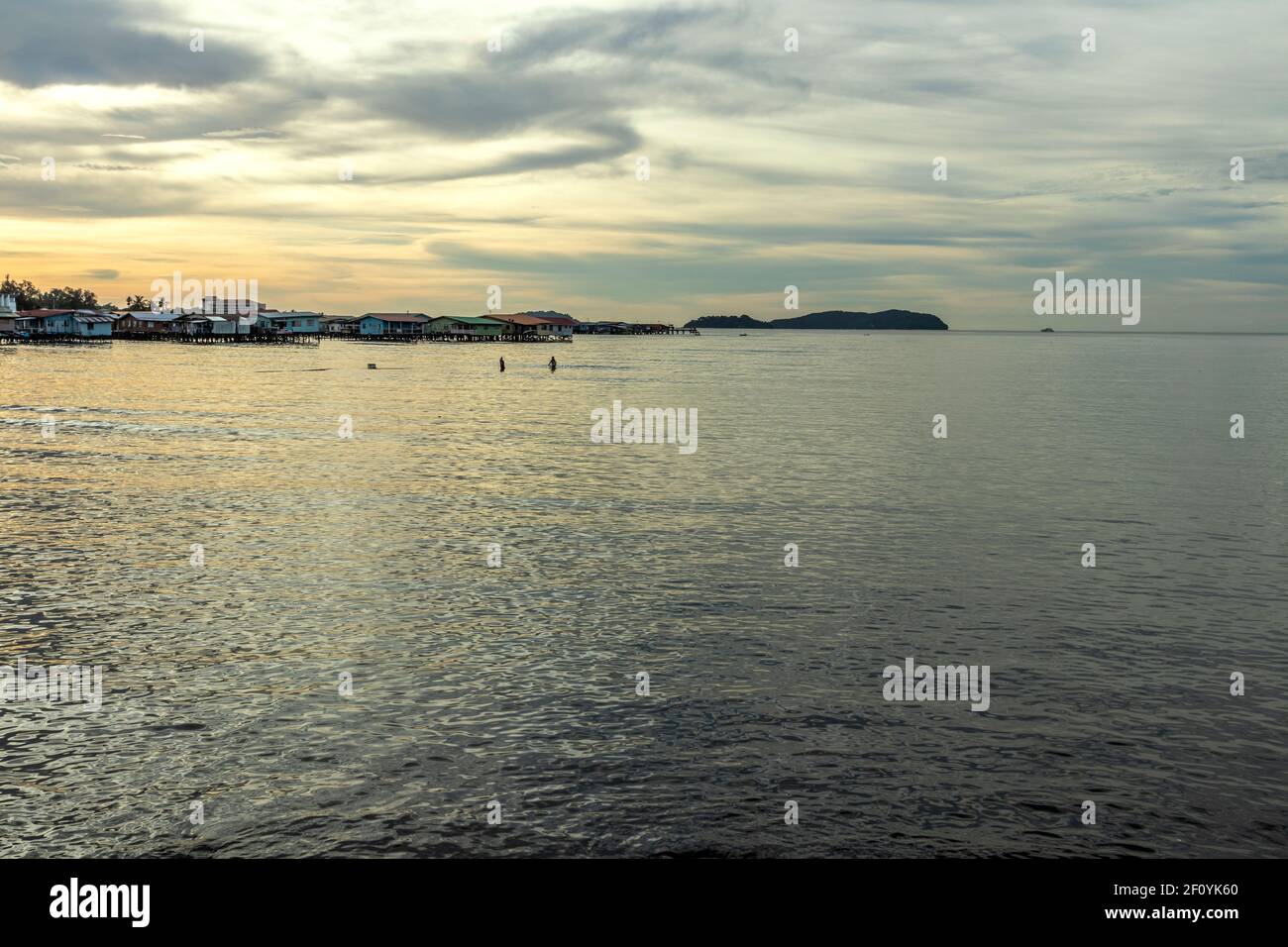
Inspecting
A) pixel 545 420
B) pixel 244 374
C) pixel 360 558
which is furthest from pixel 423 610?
pixel 244 374

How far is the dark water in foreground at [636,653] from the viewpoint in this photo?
46.1ft

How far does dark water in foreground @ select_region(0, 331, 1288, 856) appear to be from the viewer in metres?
14.1
